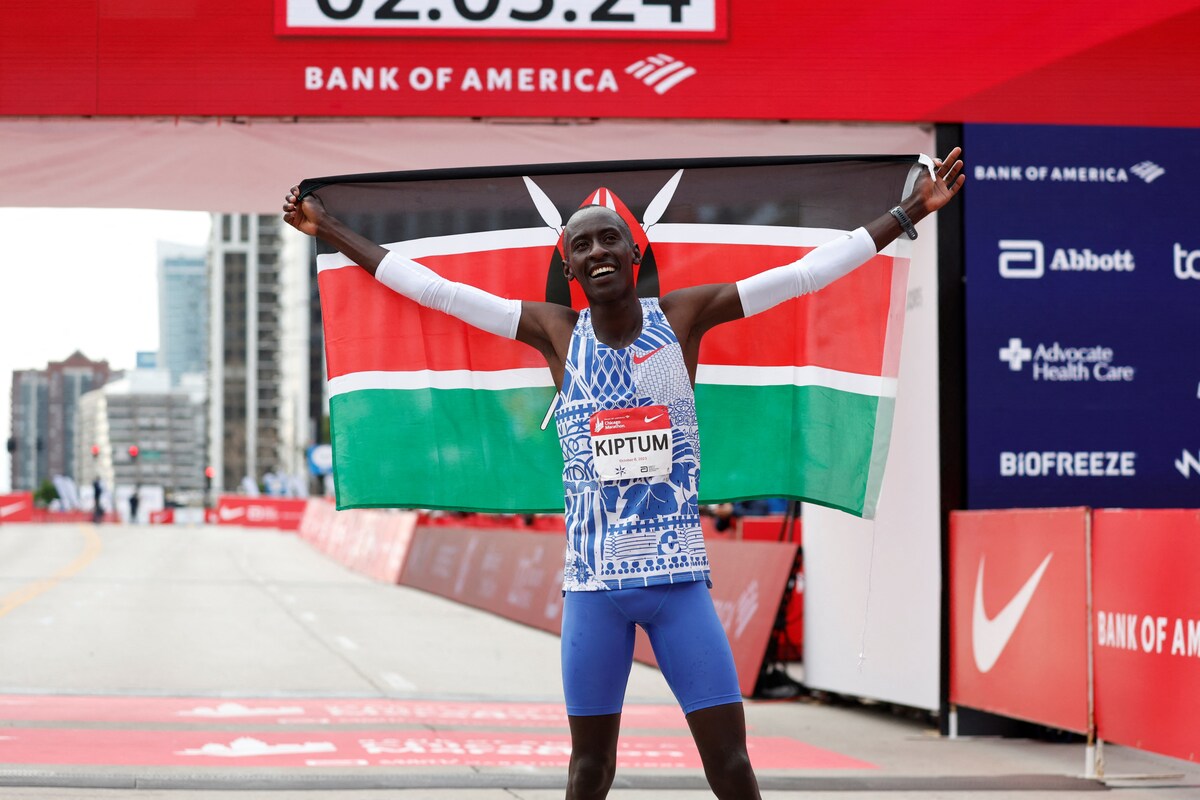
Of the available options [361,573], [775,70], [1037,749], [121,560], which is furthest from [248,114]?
[121,560]

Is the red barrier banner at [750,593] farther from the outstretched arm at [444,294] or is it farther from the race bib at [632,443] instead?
the race bib at [632,443]

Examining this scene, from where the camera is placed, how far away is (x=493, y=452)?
20.6 feet

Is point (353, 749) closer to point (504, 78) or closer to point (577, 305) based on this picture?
point (577, 305)

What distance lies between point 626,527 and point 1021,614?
→ 17.7ft

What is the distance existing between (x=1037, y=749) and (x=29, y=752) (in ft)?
20.2

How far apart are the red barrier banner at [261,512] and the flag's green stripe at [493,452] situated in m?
61.6

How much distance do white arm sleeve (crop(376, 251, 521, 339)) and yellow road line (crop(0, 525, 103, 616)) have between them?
17.0m

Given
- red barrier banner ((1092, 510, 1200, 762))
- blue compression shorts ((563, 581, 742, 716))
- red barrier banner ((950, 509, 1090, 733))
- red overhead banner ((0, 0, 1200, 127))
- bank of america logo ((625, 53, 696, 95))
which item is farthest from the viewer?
bank of america logo ((625, 53, 696, 95))

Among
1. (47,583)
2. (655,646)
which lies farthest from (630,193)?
(47,583)

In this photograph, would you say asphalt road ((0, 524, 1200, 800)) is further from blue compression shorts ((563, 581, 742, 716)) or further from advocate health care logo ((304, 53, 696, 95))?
advocate health care logo ((304, 53, 696, 95))

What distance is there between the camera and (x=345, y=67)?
9.70m

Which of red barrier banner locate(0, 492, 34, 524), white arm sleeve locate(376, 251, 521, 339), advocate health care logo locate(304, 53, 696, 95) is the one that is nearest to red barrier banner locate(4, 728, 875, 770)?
white arm sleeve locate(376, 251, 521, 339)

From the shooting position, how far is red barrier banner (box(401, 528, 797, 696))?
1328 centimetres

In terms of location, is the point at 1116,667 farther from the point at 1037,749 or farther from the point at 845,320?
the point at 845,320
